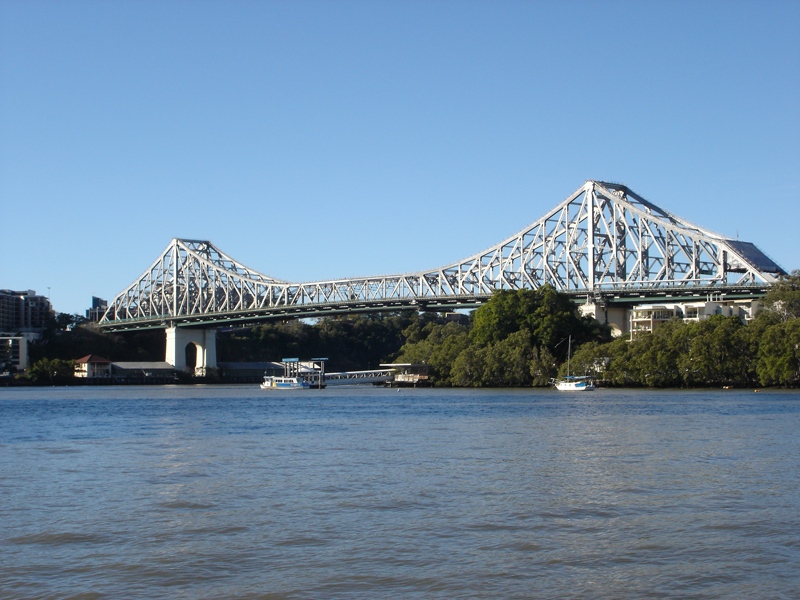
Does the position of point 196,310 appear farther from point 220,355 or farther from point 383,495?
point 383,495

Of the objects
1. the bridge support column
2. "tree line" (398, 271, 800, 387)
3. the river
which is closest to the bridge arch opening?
the bridge support column

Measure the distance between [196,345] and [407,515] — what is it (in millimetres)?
Answer: 106159

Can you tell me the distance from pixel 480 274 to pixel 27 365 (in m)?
48.3

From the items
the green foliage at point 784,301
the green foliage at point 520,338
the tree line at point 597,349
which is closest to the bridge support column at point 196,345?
the tree line at point 597,349

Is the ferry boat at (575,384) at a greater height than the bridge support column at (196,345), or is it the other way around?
the bridge support column at (196,345)

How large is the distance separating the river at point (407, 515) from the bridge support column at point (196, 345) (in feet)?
276

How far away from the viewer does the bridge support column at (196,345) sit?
377ft

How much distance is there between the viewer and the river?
40.2ft

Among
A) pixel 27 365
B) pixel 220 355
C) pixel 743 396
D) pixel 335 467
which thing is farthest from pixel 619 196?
pixel 335 467

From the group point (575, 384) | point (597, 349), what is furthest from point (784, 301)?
point (575, 384)

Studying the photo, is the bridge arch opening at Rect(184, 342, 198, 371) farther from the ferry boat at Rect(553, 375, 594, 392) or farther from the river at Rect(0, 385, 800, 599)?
the river at Rect(0, 385, 800, 599)

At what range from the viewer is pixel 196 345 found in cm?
11994

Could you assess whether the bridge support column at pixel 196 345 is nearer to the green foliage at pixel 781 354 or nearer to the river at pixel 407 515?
the green foliage at pixel 781 354

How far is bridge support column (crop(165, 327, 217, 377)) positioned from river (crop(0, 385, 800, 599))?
3314 inches
